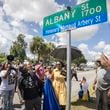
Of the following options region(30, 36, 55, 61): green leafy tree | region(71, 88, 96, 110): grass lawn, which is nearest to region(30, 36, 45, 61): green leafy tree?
region(30, 36, 55, 61): green leafy tree

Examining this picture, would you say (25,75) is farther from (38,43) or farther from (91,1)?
(38,43)

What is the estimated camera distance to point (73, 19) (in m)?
6.83

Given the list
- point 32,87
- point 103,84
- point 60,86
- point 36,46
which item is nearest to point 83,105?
point 60,86

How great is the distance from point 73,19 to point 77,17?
4.4 inches

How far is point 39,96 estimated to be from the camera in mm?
8273

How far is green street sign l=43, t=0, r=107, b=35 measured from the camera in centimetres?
624

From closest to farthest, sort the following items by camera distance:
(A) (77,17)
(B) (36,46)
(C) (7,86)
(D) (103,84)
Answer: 1. (A) (77,17)
2. (D) (103,84)
3. (C) (7,86)
4. (B) (36,46)

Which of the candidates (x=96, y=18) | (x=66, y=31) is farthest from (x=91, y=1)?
(x=66, y=31)

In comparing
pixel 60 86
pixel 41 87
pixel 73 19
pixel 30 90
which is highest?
pixel 73 19

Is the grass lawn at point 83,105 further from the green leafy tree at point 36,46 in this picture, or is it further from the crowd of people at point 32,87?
the green leafy tree at point 36,46

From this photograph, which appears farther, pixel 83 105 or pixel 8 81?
pixel 83 105

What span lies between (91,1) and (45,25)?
1486 mm

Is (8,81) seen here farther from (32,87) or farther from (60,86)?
(60,86)

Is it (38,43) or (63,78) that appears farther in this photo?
(38,43)
